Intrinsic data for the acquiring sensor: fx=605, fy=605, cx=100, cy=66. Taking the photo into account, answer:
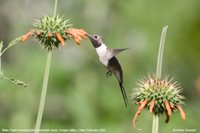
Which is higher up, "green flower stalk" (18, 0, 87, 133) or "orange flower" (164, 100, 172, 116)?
"green flower stalk" (18, 0, 87, 133)

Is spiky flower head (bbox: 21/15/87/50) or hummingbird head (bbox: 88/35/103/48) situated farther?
spiky flower head (bbox: 21/15/87/50)

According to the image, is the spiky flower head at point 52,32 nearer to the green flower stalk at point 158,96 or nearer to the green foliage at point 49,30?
the green foliage at point 49,30

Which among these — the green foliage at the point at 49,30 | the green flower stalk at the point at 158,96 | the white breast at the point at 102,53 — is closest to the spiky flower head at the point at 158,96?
the green flower stalk at the point at 158,96

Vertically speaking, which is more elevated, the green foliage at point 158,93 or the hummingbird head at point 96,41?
the hummingbird head at point 96,41

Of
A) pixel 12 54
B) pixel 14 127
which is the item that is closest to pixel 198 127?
pixel 14 127

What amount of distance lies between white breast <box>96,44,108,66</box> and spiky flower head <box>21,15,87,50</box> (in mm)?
113

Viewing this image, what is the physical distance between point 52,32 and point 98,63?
3.79 meters

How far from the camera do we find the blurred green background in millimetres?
6578

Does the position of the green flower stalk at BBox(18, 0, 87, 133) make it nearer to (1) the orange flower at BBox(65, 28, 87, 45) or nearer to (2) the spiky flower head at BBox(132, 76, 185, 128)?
(1) the orange flower at BBox(65, 28, 87, 45)

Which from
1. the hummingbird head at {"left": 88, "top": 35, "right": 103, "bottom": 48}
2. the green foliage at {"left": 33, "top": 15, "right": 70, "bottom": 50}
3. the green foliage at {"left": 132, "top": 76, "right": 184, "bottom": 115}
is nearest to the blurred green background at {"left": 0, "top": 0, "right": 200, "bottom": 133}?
the green foliage at {"left": 33, "top": 15, "right": 70, "bottom": 50}

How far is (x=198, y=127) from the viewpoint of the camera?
6.60 meters

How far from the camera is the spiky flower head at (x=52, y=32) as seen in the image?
3.20 metres

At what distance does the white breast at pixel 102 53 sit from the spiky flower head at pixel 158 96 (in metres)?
0.28

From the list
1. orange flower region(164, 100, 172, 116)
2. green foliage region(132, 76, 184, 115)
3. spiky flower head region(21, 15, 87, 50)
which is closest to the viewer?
orange flower region(164, 100, 172, 116)
